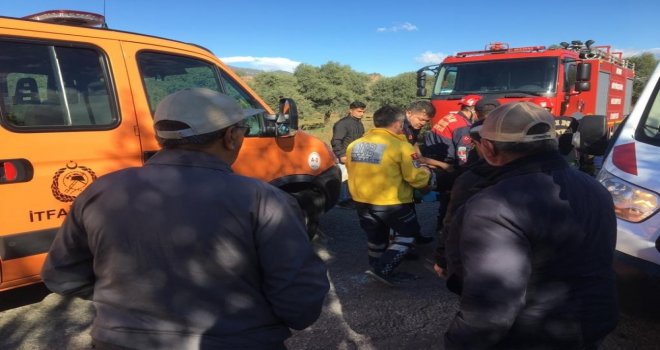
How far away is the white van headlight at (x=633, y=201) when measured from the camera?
265cm

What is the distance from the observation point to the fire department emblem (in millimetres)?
2926

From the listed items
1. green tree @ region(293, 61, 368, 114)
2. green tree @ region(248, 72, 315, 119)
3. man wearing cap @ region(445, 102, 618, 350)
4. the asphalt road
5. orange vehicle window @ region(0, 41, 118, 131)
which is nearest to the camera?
man wearing cap @ region(445, 102, 618, 350)

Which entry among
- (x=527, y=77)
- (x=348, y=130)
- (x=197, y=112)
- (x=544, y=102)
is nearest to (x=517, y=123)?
(x=197, y=112)

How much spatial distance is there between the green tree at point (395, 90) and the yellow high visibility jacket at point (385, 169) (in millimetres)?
28813

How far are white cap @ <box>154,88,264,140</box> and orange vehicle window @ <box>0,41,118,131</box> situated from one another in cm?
191

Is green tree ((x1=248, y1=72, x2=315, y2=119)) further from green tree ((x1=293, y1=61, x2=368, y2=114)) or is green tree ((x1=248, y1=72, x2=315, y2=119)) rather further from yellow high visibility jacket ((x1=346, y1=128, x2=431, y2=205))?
yellow high visibility jacket ((x1=346, y1=128, x2=431, y2=205))

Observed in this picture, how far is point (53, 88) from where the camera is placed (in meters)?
3.00

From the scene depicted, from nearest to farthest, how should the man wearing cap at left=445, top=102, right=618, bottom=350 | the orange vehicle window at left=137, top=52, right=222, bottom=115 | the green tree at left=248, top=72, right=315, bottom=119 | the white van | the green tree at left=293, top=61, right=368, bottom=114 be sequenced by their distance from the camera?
the man wearing cap at left=445, top=102, right=618, bottom=350 → the white van → the orange vehicle window at left=137, top=52, right=222, bottom=115 → the green tree at left=248, top=72, right=315, bottom=119 → the green tree at left=293, top=61, right=368, bottom=114

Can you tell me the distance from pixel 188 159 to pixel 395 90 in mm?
33261

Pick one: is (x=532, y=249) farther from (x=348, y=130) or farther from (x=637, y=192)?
(x=348, y=130)

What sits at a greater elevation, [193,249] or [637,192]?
[193,249]

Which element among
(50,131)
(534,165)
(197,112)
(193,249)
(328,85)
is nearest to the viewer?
(193,249)

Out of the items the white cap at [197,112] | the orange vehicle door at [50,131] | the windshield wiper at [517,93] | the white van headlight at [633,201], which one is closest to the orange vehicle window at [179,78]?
the orange vehicle door at [50,131]

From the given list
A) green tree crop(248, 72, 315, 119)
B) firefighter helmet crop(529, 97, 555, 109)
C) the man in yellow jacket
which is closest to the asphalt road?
the man in yellow jacket
